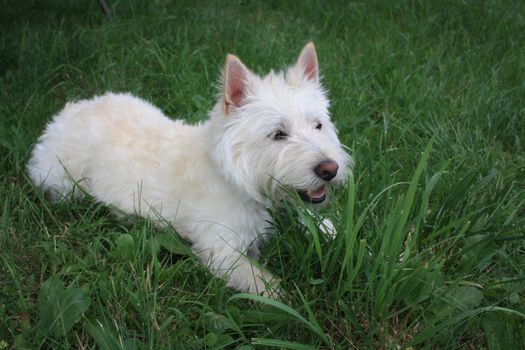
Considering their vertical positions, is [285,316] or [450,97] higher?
[450,97]

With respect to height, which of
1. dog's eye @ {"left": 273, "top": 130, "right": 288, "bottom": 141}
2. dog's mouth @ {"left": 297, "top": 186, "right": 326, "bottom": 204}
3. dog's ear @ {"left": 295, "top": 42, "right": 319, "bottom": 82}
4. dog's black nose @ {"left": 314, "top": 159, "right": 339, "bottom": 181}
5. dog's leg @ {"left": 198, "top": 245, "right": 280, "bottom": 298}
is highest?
dog's ear @ {"left": 295, "top": 42, "right": 319, "bottom": 82}

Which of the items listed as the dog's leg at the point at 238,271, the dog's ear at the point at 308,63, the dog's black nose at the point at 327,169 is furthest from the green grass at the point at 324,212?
the dog's ear at the point at 308,63

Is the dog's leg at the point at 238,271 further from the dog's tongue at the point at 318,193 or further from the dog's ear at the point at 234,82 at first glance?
the dog's ear at the point at 234,82

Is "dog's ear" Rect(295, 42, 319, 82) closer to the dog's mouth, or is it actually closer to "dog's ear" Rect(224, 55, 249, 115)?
"dog's ear" Rect(224, 55, 249, 115)

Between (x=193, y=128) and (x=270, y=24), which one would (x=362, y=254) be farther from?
(x=270, y=24)

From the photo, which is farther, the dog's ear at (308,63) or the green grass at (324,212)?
the dog's ear at (308,63)

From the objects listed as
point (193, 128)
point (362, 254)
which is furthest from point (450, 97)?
point (362, 254)

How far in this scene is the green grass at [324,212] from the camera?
2.08 m

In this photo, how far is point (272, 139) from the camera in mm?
2586

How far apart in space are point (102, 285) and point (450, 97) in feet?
9.64

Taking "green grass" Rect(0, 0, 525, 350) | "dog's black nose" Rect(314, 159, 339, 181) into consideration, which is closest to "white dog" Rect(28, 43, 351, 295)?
"dog's black nose" Rect(314, 159, 339, 181)

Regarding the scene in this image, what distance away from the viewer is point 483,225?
97.3 inches

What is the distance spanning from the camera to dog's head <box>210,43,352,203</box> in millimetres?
2439

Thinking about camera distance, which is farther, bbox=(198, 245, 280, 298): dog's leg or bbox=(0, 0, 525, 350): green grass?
bbox=(198, 245, 280, 298): dog's leg
